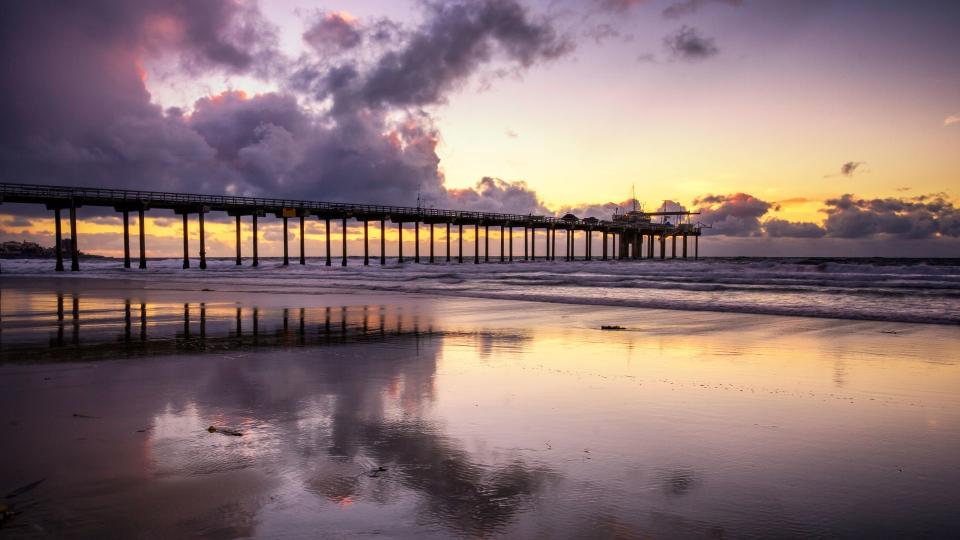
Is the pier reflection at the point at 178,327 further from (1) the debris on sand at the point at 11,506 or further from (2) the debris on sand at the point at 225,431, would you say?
(1) the debris on sand at the point at 11,506

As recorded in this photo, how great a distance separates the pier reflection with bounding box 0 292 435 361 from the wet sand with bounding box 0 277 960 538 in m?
0.13

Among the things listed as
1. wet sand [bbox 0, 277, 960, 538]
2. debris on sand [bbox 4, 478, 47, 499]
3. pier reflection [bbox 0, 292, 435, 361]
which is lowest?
pier reflection [bbox 0, 292, 435, 361]

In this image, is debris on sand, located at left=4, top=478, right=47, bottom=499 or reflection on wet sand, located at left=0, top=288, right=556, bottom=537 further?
debris on sand, located at left=4, top=478, right=47, bottom=499

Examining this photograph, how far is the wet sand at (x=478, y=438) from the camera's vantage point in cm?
272

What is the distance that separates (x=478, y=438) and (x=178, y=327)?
27.2 feet

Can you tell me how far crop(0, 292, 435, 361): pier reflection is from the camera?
26.0 ft

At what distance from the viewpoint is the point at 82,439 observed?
3.85 m

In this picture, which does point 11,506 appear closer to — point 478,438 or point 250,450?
point 250,450

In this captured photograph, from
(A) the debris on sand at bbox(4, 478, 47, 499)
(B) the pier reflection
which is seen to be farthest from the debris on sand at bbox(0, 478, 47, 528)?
(B) the pier reflection

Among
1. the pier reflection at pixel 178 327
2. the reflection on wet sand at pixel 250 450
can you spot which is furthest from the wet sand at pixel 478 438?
the pier reflection at pixel 178 327

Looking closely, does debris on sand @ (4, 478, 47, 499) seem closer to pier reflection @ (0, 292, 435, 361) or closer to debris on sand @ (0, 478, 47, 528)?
debris on sand @ (0, 478, 47, 528)

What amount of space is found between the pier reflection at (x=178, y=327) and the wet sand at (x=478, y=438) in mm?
133

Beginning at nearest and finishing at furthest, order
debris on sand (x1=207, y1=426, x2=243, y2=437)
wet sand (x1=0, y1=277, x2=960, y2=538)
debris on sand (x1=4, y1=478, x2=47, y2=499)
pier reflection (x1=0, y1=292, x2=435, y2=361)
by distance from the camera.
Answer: wet sand (x1=0, y1=277, x2=960, y2=538) < debris on sand (x1=4, y1=478, x2=47, y2=499) < debris on sand (x1=207, y1=426, x2=243, y2=437) < pier reflection (x1=0, y1=292, x2=435, y2=361)

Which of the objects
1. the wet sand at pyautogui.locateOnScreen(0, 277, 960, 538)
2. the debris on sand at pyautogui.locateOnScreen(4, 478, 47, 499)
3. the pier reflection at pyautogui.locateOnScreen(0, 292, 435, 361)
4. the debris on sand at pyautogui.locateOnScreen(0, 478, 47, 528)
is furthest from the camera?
the pier reflection at pyautogui.locateOnScreen(0, 292, 435, 361)
